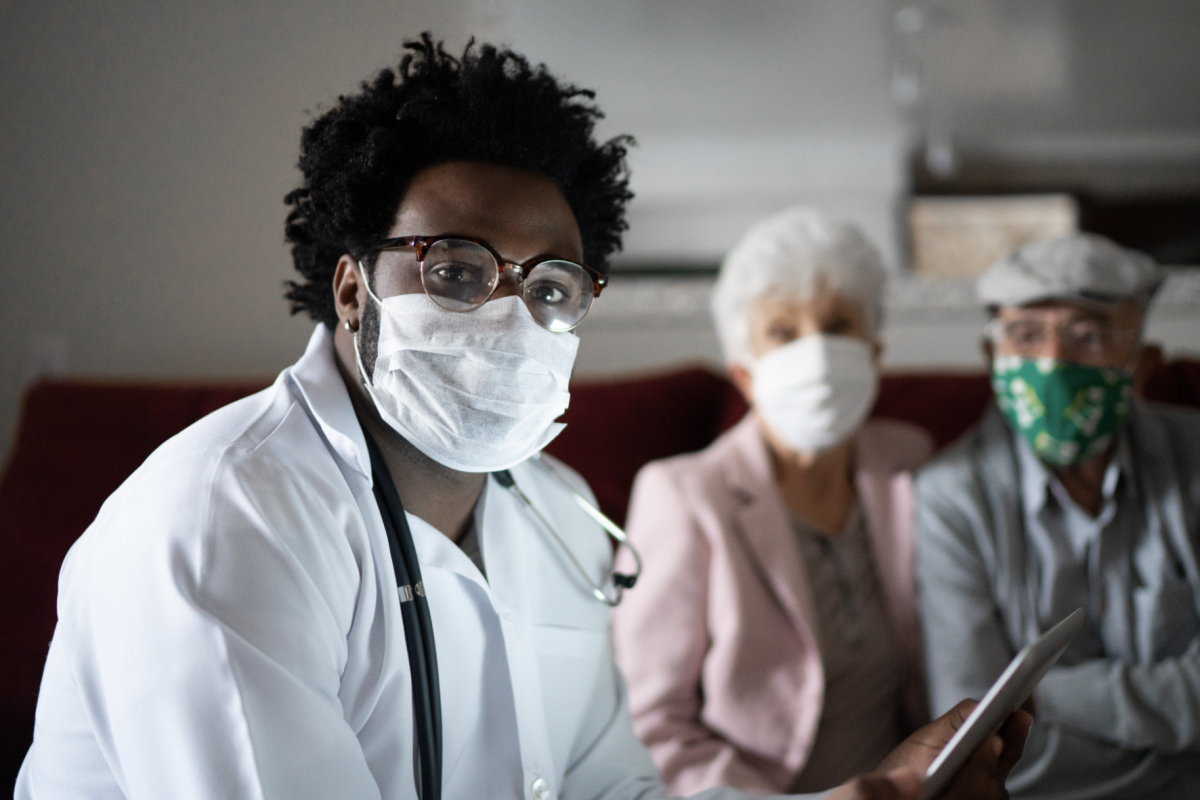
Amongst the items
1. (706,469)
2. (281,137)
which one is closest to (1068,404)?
(706,469)

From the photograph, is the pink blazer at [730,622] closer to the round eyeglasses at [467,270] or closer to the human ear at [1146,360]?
the human ear at [1146,360]

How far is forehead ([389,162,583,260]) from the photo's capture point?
2.99 feet

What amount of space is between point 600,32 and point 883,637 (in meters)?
1.52

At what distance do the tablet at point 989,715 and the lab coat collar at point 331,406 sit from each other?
609mm

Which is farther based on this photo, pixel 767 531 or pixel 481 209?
pixel 767 531

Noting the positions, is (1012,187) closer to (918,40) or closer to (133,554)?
(918,40)

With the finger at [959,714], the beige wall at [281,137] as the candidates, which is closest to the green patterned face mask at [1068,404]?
the finger at [959,714]

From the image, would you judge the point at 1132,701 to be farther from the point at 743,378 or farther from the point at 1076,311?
the point at 743,378

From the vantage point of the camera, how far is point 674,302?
221 cm

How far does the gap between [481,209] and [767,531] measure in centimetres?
81

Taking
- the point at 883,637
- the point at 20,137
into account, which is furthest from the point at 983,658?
the point at 20,137

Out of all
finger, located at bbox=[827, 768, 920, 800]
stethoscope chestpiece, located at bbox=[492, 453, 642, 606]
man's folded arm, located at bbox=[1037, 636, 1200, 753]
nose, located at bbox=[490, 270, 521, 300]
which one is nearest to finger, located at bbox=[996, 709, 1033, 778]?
finger, located at bbox=[827, 768, 920, 800]

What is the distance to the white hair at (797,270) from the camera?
152 cm

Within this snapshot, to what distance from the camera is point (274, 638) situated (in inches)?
28.2
